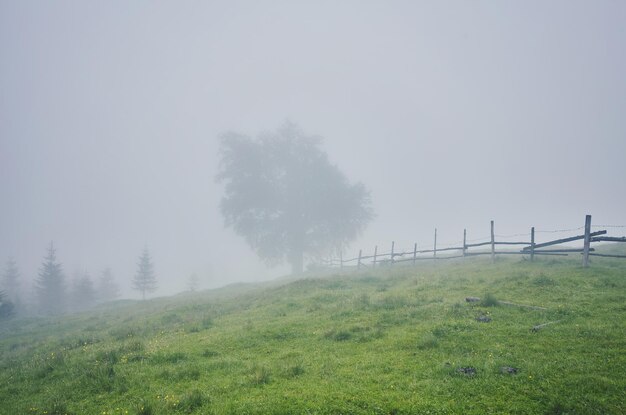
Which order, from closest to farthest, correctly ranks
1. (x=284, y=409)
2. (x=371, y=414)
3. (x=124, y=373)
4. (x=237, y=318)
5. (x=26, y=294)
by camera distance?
(x=371, y=414) → (x=284, y=409) → (x=124, y=373) → (x=237, y=318) → (x=26, y=294)

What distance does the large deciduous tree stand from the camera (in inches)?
1764

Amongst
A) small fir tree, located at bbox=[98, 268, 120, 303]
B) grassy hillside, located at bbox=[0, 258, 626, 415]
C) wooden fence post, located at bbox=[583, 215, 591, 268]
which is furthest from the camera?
small fir tree, located at bbox=[98, 268, 120, 303]

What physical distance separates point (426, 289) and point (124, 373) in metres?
13.7

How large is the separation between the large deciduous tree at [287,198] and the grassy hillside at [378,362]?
29.0m

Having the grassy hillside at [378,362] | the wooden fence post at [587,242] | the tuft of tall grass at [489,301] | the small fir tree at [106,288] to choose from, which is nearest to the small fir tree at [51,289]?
the small fir tree at [106,288]

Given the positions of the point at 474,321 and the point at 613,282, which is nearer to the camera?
the point at 474,321

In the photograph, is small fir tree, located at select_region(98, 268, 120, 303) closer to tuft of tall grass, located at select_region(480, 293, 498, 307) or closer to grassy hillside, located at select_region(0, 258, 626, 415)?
grassy hillside, located at select_region(0, 258, 626, 415)

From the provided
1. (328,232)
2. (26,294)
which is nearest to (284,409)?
(328,232)

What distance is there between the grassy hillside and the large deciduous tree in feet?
95.2

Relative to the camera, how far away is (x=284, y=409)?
659 cm

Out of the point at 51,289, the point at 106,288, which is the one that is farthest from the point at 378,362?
the point at 106,288

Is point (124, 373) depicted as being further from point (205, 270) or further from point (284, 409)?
point (205, 270)

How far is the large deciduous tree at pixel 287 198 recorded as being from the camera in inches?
1764

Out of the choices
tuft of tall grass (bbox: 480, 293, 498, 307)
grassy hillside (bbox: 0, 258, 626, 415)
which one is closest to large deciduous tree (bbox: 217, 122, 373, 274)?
grassy hillside (bbox: 0, 258, 626, 415)
